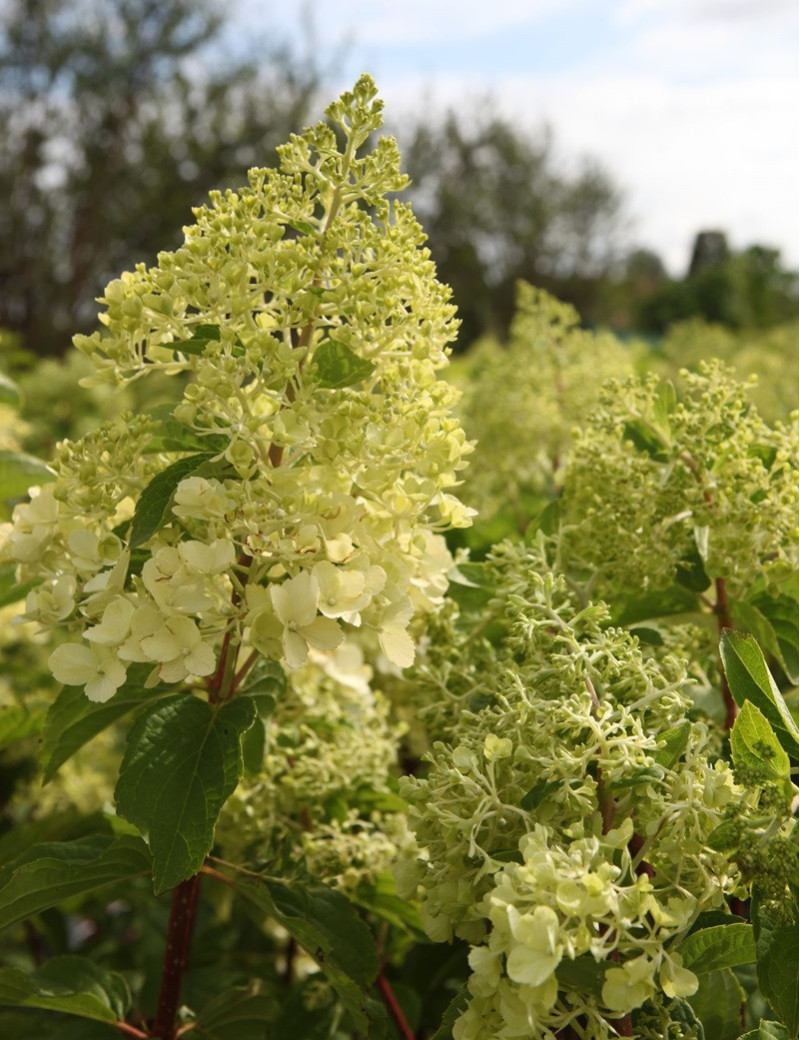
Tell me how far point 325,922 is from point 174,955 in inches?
5.3

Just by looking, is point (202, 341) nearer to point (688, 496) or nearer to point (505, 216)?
point (688, 496)

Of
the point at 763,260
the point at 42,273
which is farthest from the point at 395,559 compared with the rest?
the point at 42,273

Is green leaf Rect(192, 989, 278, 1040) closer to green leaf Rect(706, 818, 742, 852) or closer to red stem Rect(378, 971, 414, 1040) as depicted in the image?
red stem Rect(378, 971, 414, 1040)

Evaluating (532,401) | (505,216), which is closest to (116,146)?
(505,216)

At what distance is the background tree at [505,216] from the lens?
2277cm

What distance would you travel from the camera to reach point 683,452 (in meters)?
1.01

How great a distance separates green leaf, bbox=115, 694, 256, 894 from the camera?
2.60ft

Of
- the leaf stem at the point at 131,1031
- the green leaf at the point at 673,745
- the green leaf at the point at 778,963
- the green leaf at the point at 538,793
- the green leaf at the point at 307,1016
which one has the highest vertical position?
the green leaf at the point at 673,745

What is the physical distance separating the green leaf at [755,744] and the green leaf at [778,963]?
3.7 inches

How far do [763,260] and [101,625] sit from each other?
1216 cm

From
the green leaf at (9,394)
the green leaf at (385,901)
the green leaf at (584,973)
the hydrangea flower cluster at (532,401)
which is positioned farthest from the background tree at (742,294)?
the green leaf at (584,973)

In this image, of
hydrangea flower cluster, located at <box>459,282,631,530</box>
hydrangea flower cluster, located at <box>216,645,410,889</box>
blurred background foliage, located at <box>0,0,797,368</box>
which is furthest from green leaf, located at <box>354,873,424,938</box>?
blurred background foliage, located at <box>0,0,797,368</box>

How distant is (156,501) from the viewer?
824 millimetres

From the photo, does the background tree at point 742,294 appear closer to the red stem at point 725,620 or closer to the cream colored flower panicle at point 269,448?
the red stem at point 725,620
